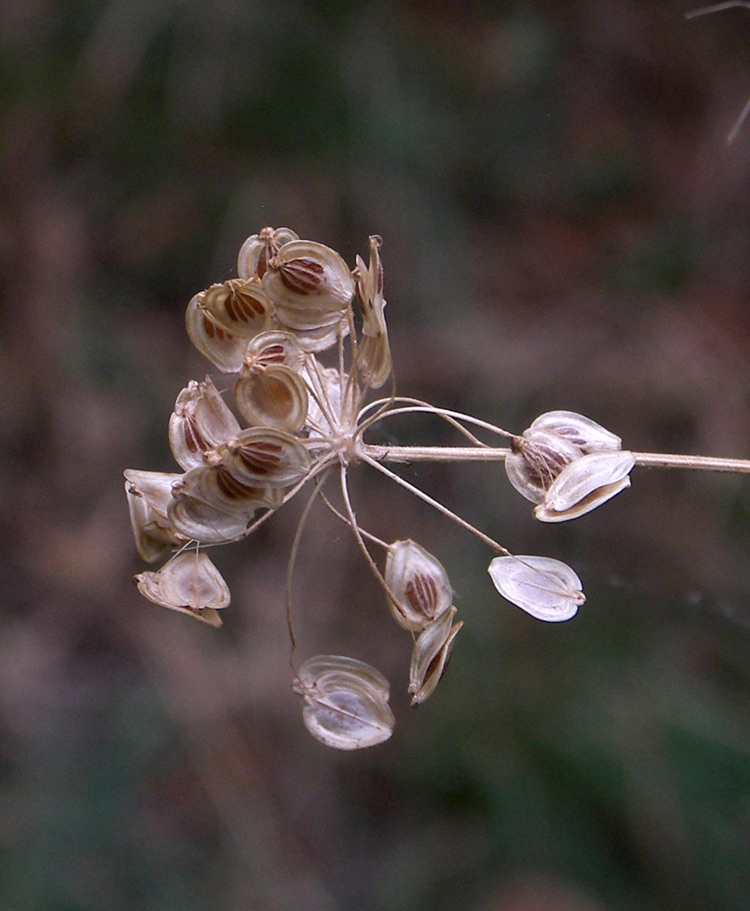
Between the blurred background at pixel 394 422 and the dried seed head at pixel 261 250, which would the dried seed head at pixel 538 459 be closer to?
the dried seed head at pixel 261 250

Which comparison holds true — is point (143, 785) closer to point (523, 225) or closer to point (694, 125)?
point (523, 225)

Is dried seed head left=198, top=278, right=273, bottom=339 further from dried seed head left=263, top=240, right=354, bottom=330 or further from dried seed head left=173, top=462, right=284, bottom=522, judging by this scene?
dried seed head left=173, top=462, right=284, bottom=522

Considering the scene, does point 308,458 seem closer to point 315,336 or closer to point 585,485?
point 315,336

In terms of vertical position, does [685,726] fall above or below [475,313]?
below

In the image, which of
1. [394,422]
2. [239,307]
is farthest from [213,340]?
[394,422]

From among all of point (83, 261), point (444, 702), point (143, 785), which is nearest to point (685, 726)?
point (444, 702)

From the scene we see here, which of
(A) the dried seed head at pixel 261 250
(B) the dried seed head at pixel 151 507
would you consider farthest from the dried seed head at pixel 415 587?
(A) the dried seed head at pixel 261 250
